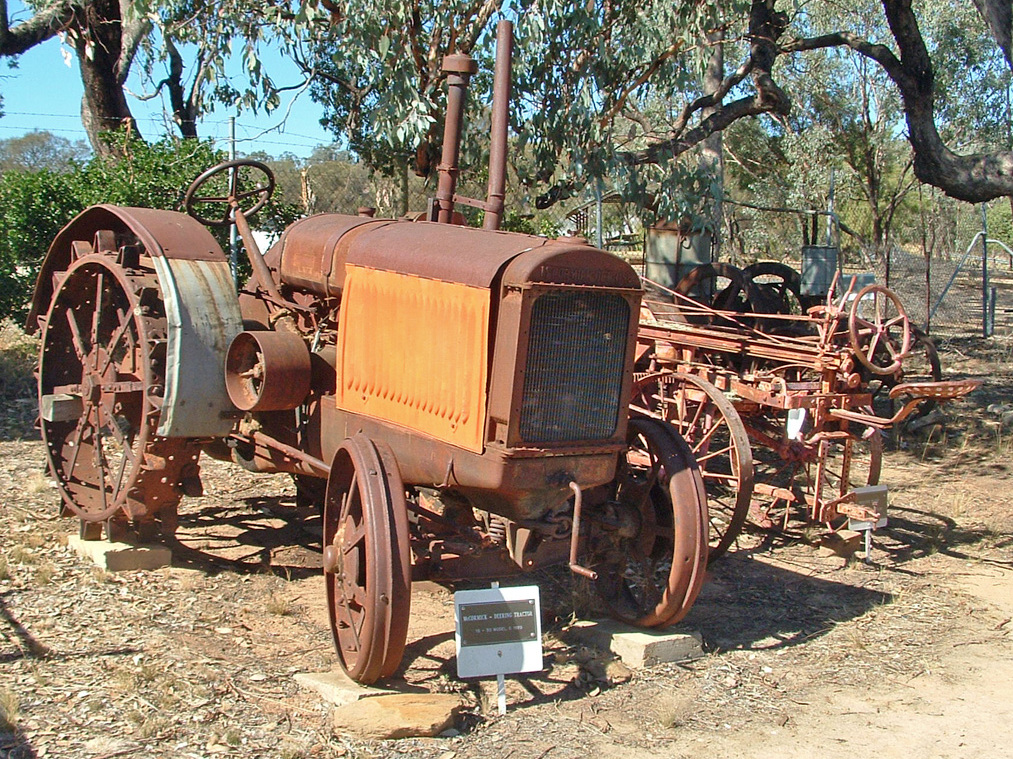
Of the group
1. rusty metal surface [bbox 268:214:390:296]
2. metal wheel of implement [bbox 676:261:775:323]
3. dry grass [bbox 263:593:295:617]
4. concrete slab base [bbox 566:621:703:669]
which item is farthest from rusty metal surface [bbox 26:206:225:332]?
metal wheel of implement [bbox 676:261:775:323]

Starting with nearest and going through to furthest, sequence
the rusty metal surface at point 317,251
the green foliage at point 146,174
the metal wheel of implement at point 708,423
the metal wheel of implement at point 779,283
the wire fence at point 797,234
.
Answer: the rusty metal surface at point 317,251 → the metal wheel of implement at point 708,423 → the green foliage at point 146,174 → the metal wheel of implement at point 779,283 → the wire fence at point 797,234

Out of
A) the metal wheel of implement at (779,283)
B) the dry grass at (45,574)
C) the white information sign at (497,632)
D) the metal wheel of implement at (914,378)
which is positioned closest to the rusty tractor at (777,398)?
the metal wheel of implement at (914,378)

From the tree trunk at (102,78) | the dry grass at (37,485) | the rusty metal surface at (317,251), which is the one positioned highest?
the tree trunk at (102,78)

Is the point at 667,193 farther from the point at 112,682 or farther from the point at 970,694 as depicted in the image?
the point at 112,682

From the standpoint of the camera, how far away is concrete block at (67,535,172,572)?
5.47 meters

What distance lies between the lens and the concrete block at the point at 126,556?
5469 mm

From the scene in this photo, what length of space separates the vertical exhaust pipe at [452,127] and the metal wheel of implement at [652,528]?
1388 millimetres

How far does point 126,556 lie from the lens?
5.50m

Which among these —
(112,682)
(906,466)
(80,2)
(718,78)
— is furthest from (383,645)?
(718,78)

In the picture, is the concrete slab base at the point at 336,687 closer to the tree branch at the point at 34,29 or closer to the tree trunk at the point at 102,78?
the tree branch at the point at 34,29

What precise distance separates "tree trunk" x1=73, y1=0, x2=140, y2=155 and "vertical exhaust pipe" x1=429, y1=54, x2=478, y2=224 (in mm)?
7864

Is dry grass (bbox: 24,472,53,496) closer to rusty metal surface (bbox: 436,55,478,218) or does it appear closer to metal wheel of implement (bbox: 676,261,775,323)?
rusty metal surface (bbox: 436,55,478,218)

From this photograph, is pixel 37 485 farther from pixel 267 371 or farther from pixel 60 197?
pixel 60 197

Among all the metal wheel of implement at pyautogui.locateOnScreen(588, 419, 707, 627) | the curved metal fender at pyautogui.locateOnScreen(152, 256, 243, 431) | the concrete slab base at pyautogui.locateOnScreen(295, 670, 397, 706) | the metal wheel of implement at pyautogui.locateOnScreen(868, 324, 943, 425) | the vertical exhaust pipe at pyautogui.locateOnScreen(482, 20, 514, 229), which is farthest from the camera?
the metal wheel of implement at pyautogui.locateOnScreen(868, 324, 943, 425)
